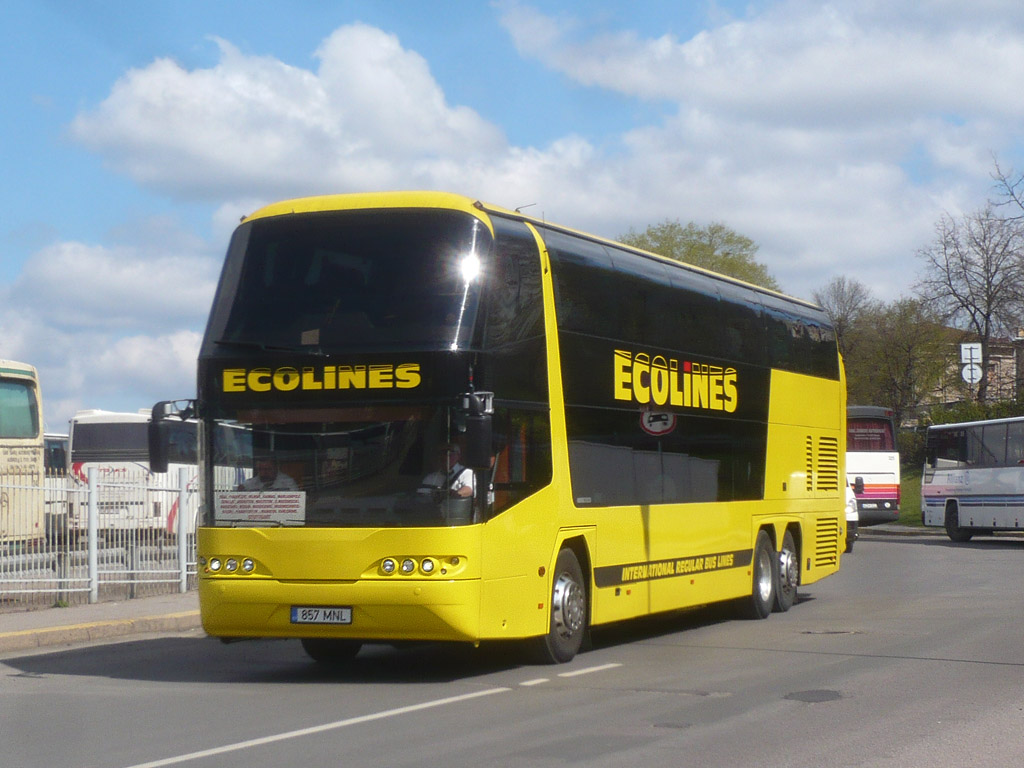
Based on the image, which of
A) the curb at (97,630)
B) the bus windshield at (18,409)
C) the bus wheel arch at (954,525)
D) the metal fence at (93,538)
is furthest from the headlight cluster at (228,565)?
the bus wheel arch at (954,525)

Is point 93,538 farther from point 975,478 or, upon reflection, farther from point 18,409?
point 975,478

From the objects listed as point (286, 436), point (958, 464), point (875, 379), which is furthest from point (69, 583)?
point (875, 379)

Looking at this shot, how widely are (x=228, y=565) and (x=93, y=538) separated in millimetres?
7754

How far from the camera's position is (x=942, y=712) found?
9.41 m

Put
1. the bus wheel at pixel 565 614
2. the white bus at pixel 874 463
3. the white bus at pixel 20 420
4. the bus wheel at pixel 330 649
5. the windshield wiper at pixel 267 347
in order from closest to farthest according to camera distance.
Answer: the windshield wiper at pixel 267 347 < the bus wheel at pixel 565 614 < the bus wheel at pixel 330 649 < the white bus at pixel 20 420 < the white bus at pixel 874 463

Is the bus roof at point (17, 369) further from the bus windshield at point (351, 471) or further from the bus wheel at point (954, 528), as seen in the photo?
the bus wheel at point (954, 528)

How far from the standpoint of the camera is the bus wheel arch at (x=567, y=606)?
12289mm

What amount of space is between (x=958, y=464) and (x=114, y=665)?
31.4 metres

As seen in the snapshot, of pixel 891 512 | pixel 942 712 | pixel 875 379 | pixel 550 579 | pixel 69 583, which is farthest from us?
pixel 875 379

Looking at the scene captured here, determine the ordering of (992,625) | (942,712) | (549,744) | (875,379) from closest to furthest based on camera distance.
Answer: (549,744)
(942,712)
(992,625)
(875,379)

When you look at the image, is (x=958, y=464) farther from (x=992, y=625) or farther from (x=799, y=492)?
(x=992, y=625)

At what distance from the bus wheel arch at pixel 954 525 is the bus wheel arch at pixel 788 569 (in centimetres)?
2216

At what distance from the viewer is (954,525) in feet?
131

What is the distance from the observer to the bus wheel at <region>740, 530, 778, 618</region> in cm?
1756
